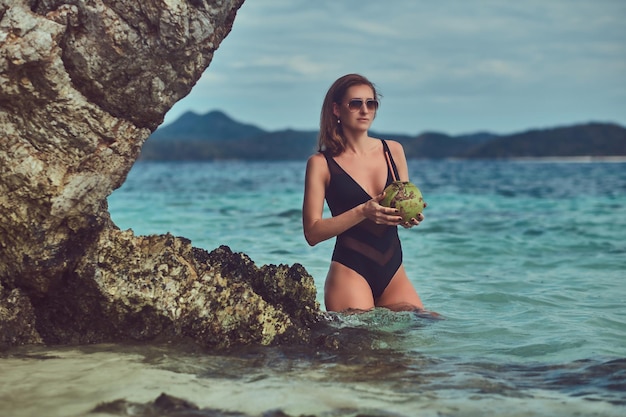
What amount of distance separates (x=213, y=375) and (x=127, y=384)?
52cm

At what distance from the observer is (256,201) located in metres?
24.2

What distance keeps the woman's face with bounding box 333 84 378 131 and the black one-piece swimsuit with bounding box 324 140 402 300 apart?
1.10ft

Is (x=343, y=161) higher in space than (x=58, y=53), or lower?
lower

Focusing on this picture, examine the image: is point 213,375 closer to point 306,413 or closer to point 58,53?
point 306,413

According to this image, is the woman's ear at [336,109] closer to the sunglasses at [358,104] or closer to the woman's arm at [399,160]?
the sunglasses at [358,104]

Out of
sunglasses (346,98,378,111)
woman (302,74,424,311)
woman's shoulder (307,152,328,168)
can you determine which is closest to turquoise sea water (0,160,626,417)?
woman (302,74,424,311)

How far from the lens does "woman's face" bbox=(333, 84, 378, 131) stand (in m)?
6.04

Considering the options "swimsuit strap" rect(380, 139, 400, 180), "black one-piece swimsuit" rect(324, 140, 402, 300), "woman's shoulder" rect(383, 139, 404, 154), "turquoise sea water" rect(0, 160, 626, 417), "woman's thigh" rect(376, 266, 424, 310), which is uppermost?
"woman's shoulder" rect(383, 139, 404, 154)

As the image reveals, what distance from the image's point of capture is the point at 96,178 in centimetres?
486

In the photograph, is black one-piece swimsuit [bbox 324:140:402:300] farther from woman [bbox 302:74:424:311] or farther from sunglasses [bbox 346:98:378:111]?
sunglasses [bbox 346:98:378:111]

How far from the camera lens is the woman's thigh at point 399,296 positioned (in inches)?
248

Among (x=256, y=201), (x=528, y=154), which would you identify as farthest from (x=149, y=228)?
(x=528, y=154)

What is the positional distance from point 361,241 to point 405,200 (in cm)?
84

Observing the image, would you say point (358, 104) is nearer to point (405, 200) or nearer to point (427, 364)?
point (405, 200)
